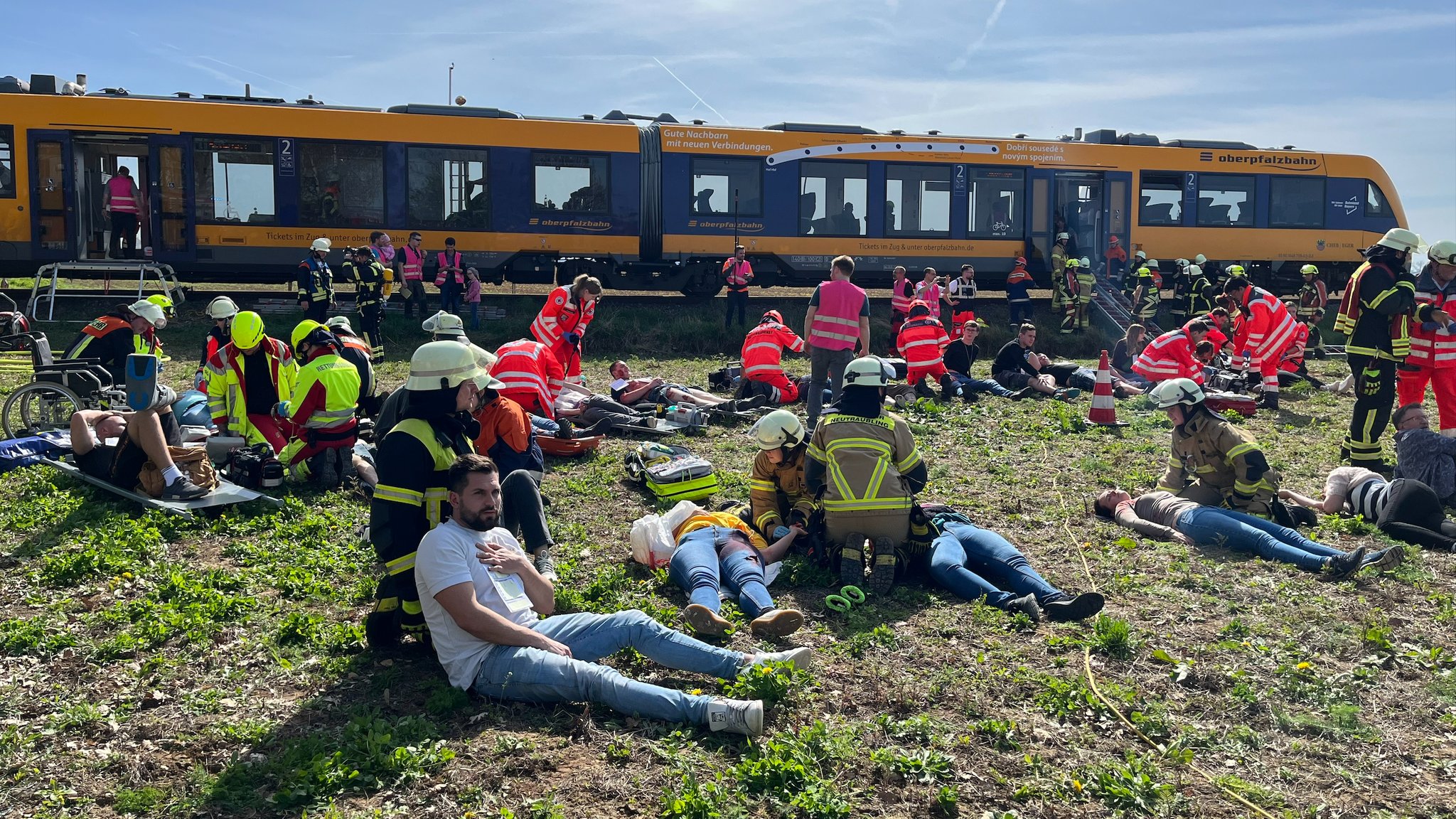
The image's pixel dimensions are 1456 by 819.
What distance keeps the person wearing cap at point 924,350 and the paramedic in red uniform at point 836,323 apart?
2766mm

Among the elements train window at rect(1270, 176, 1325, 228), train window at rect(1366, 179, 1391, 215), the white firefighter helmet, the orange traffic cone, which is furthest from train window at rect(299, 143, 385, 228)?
train window at rect(1366, 179, 1391, 215)

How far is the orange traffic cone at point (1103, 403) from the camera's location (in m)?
11.9

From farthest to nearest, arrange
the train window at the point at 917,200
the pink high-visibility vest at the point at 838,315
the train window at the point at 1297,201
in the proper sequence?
the train window at the point at 1297,201, the train window at the point at 917,200, the pink high-visibility vest at the point at 838,315

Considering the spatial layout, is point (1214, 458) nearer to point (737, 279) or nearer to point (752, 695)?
point (752, 695)

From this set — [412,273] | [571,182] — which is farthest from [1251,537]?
[571,182]

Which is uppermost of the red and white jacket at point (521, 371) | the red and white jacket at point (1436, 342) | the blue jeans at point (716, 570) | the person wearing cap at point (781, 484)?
the red and white jacket at point (1436, 342)

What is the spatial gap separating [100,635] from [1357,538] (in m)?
7.74

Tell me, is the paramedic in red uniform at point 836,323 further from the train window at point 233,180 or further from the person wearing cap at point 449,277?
the train window at point 233,180

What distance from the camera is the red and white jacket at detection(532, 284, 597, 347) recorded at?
34.7 feet

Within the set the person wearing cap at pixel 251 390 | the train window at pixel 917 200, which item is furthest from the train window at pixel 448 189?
the person wearing cap at pixel 251 390

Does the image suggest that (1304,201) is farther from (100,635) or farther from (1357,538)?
(100,635)

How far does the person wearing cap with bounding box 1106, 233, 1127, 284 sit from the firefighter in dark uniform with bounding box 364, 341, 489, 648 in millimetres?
18978

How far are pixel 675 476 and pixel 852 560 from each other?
247 cm

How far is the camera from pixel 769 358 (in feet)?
40.8
